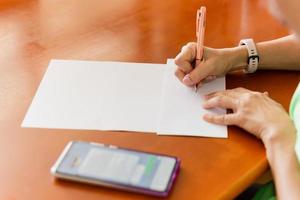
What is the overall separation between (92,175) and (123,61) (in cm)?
40

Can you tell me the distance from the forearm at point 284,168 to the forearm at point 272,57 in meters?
0.26

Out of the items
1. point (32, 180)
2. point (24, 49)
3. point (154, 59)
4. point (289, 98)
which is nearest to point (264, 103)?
point (289, 98)

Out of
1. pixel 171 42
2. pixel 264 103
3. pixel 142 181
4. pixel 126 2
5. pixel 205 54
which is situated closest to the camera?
pixel 142 181

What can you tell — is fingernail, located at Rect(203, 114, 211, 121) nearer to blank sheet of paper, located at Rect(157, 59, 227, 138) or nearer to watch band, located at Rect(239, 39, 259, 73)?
blank sheet of paper, located at Rect(157, 59, 227, 138)

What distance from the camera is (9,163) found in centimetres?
84

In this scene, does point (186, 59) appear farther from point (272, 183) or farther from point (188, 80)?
point (272, 183)

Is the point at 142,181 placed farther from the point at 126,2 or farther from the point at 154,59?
the point at 126,2

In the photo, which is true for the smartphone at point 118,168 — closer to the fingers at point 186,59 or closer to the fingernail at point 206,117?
the fingernail at point 206,117

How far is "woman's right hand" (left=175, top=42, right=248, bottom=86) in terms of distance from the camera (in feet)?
3.38

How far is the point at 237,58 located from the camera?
1.09m

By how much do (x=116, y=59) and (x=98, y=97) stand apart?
161mm

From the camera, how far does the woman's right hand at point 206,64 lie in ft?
3.38

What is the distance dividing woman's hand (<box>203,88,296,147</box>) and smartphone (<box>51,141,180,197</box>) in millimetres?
164

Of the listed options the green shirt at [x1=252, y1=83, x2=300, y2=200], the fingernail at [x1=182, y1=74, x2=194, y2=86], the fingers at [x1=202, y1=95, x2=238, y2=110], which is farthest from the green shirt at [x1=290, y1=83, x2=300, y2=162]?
the fingernail at [x1=182, y1=74, x2=194, y2=86]
